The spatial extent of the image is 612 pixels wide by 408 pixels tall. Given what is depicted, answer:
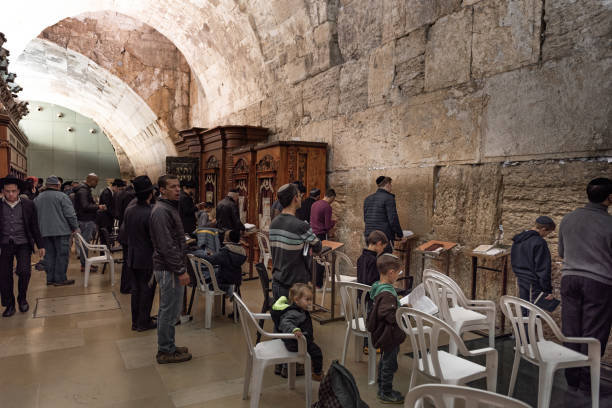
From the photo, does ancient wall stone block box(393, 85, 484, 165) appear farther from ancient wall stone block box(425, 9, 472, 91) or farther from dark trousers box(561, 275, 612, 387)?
dark trousers box(561, 275, 612, 387)

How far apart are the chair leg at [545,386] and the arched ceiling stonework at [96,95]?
11615mm

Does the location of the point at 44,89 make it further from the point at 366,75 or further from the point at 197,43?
the point at 366,75

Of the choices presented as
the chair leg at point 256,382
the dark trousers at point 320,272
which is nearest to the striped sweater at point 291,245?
the chair leg at point 256,382

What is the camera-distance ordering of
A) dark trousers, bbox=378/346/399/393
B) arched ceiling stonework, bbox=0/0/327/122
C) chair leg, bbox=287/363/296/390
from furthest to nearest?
arched ceiling stonework, bbox=0/0/327/122
chair leg, bbox=287/363/296/390
dark trousers, bbox=378/346/399/393

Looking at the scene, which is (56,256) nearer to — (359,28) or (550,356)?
(359,28)

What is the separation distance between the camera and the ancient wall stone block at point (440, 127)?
4348mm

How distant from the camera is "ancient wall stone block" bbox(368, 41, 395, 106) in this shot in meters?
5.38

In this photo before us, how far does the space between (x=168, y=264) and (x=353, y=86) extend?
408 centimetres

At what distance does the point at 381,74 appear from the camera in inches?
217

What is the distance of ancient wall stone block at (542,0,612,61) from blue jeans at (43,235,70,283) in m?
6.23

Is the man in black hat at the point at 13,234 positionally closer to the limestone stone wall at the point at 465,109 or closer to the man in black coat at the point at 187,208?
the man in black coat at the point at 187,208

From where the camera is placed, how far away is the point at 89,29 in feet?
35.6

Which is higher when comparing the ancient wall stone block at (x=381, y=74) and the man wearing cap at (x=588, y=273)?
the ancient wall stone block at (x=381, y=74)

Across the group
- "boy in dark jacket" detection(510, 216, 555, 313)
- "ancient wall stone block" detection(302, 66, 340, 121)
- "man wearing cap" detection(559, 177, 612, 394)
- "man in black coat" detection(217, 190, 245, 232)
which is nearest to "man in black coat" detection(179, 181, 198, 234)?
"man in black coat" detection(217, 190, 245, 232)
